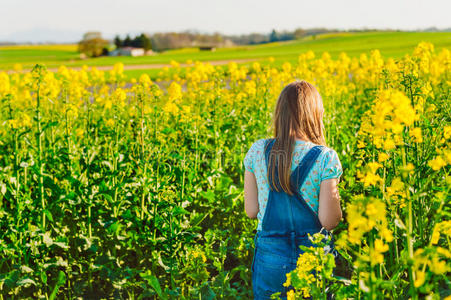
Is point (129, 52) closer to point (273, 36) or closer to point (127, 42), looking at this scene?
point (127, 42)

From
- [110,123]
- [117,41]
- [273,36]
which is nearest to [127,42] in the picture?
[117,41]

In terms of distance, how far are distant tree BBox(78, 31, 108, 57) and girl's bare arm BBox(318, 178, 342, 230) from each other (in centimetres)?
6032

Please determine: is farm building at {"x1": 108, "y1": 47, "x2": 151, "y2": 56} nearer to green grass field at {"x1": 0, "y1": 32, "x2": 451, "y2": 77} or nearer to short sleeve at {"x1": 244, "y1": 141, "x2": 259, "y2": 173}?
green grass field at {"x1": 0, "y1": 32, "x2": 451, "y2": 77}

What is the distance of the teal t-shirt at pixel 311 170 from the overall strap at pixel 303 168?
17 millimetres

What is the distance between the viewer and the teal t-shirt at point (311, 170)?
2.33m

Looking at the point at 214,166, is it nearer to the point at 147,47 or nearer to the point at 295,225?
the point at 295,225

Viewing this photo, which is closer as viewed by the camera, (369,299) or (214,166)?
(369,299)

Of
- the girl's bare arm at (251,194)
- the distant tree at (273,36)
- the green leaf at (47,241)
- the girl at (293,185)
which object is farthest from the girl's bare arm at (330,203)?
the distant tree at (273,36)

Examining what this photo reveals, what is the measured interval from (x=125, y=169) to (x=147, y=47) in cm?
6295

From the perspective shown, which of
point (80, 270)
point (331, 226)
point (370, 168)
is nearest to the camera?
point (370, 168)

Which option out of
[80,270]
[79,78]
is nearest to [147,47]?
[79,78]

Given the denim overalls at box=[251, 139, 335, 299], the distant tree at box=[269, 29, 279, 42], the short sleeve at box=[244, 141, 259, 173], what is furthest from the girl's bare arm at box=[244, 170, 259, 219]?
the distant tree at box=[269, 29, 279, 42]

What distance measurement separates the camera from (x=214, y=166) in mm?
4684

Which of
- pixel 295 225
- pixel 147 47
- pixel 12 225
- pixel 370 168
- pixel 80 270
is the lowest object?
pixel 80 270
